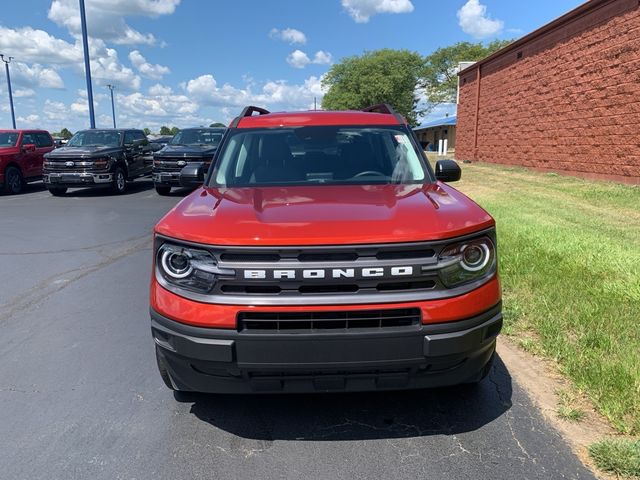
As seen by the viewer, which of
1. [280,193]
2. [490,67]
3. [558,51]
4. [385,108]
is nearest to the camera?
[280,193]

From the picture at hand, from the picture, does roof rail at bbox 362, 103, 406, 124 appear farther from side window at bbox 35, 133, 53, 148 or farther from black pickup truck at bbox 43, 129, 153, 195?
side window at bbox 35, 133, 53, 148

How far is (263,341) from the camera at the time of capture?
249 cm

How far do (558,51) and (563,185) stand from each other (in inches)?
217

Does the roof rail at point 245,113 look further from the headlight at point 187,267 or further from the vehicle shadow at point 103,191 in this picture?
the vehicle shadow at point 103,191

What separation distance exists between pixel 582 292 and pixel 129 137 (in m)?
14.9

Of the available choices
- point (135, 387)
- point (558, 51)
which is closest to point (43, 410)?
point (135, 387)

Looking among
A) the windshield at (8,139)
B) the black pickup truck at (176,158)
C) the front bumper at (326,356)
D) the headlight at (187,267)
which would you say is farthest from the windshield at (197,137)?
the front bumper at (326,356)

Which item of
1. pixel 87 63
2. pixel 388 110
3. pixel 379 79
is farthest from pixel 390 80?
pixel 388 110

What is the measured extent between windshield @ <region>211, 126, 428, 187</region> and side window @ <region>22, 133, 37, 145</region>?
14.9 m

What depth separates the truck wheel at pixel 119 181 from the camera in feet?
50.5

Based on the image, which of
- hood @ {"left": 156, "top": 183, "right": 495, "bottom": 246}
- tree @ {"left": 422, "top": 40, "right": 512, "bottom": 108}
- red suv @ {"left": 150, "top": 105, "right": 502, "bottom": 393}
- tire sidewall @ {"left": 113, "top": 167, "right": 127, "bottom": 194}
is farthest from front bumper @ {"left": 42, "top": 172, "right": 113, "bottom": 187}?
tree @ {"left": 422, "top": 40, "right": 512, "bottom": 108}

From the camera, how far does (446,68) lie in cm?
6169

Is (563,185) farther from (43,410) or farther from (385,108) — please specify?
(43,410)

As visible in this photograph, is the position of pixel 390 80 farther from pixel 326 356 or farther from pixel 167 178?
pixel 326 356
